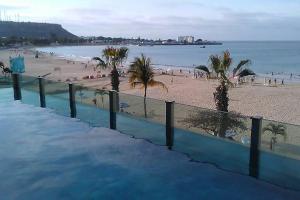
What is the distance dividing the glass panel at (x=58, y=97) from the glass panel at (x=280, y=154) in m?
5.54

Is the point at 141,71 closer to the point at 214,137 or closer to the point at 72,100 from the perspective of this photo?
the point at 72,100

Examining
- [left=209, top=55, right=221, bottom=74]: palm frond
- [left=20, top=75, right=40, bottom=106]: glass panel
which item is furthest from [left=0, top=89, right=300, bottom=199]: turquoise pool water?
[left=209, top=55, right=221, bottom=74]: palm frond

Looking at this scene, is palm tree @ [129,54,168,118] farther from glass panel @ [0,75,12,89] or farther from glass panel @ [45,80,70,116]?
glass panel @ [45,80,70,116]

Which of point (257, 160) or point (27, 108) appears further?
point (27, 108)

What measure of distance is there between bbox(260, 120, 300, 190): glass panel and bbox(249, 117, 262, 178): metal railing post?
59mm

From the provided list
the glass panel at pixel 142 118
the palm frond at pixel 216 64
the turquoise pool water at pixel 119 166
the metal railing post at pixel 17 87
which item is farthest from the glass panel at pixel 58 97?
the palm frond at pixel 216 64

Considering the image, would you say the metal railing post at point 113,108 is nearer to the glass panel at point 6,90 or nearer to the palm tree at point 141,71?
the glass panel at point 6,90

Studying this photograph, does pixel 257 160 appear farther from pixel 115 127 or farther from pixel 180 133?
pixel 115 127

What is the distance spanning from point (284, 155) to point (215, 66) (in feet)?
33.2

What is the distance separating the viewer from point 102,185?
5.73 m

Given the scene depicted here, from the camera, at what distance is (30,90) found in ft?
37.3

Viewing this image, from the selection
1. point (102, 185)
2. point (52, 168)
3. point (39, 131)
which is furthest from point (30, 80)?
point (102, 185)

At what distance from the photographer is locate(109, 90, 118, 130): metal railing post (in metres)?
8.48

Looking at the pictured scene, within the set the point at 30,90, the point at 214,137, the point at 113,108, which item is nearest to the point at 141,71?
the point at 30,90
